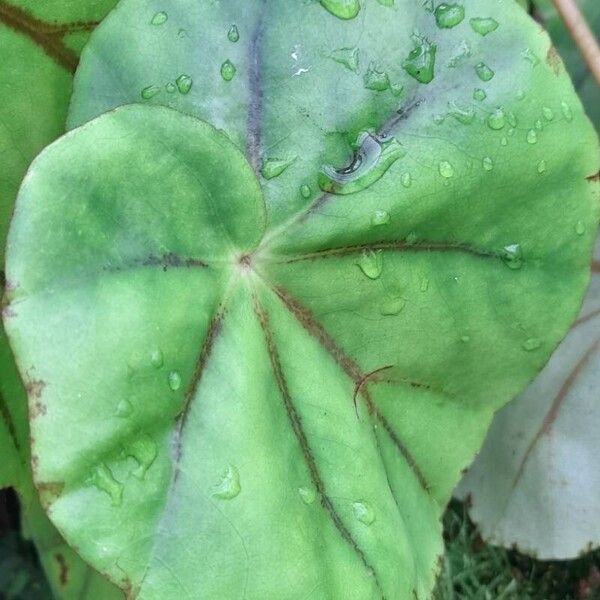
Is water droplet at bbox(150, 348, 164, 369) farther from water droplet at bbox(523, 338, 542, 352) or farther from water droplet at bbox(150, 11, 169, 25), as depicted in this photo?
water droplet at bbox(523, 338, 542, 352)

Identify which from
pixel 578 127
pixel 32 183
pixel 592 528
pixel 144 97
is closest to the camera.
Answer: pixel 32 183

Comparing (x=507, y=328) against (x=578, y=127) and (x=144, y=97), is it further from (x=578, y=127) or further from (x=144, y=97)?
(x=144, y=97)

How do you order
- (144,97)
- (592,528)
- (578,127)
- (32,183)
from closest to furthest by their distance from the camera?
(32,183) < (144,97) < (578,127) < (592,528)

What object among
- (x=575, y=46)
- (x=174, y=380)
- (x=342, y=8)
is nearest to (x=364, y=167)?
(x=342, y=8)

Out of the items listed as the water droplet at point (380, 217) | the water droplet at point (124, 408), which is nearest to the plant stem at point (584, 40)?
the water droplet at point (380, 217)

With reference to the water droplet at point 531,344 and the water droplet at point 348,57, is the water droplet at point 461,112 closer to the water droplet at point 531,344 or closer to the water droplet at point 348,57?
the water droplet at point 348,57

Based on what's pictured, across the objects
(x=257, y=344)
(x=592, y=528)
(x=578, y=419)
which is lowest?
(x=592, y=528)

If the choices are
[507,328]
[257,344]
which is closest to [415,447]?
[507,328]
